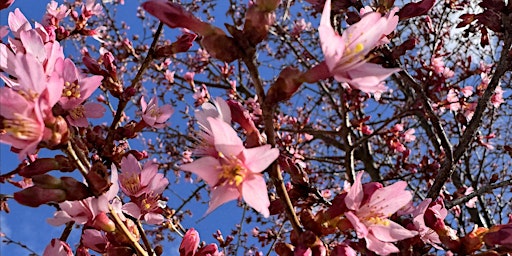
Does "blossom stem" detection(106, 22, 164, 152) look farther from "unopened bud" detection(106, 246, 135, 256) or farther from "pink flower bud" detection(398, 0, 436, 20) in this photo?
"pink flower bud" detection(398, 0, 436, 20)

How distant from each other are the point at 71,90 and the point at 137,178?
0.42 m

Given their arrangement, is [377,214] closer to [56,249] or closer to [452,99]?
[56,249]

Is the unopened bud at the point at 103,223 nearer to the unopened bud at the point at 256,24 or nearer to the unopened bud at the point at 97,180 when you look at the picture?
the unopened bud at the point at 97,180

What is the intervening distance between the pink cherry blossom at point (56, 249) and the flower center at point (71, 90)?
46 centimetres

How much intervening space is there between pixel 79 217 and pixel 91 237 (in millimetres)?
204

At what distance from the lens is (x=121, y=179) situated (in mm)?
1569

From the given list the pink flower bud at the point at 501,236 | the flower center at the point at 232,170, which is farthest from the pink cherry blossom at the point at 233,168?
the pink flower bud at the point at 501,236

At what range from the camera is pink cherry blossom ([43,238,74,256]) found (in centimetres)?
143

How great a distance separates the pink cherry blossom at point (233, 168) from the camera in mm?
1009

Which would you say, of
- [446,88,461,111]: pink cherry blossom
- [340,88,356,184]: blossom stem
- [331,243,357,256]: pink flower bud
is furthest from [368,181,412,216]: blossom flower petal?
[446,88,461,111]: pink cherry blossom

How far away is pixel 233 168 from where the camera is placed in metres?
1.04

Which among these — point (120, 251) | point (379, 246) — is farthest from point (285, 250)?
point (120, 251)

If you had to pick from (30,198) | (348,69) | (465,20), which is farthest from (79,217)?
(465,20)

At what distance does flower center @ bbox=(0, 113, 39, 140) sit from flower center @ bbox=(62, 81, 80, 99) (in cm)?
27
